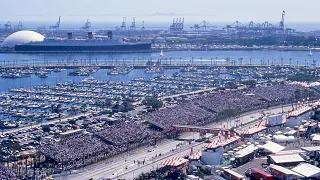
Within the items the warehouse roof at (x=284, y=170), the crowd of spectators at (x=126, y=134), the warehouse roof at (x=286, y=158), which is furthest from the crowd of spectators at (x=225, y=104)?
the warehouse roof at (x=284, y=170)

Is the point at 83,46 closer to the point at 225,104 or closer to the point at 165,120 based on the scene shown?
the point at 225,104

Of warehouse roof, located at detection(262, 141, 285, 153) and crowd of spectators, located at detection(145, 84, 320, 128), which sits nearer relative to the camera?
warehouse roof, located at detection(262, 141, 285, 153)

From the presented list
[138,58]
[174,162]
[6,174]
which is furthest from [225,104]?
[138,58]

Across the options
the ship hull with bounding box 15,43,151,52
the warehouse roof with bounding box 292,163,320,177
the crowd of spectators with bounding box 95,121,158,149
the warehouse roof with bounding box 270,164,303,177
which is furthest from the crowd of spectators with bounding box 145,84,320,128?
the ship hull with bounding box 15,43,151,52

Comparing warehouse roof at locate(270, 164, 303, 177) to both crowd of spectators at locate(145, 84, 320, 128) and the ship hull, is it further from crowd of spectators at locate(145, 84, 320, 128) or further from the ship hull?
the ship hull

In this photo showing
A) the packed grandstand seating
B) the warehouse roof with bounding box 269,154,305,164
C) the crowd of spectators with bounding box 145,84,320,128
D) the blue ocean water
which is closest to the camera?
the warehouse roof with bounding box 269,154,305,164

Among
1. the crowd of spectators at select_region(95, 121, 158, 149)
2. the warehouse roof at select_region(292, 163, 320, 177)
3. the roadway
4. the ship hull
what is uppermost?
the ship hull
